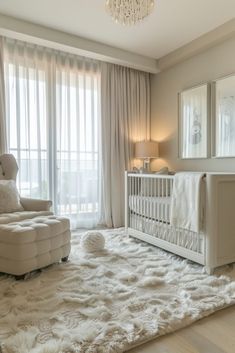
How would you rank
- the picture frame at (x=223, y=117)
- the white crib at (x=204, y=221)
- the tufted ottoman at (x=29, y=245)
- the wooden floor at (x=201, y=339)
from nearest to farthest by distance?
the wooden floor at (x=201, y=339) < the tufted ottoman at (x=29, y=245) < the white crib at (x=204, y=221) < the picture frame at (x=223, y=117)

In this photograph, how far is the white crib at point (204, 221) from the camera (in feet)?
6.84

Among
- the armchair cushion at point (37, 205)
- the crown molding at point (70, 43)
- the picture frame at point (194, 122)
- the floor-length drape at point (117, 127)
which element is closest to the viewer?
the armchair cushion at point (37, 205)

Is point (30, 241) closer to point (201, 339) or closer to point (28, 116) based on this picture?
point (201, 339)

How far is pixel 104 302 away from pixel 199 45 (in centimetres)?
314

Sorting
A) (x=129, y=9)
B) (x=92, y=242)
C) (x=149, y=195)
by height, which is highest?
(x=129, y=9)

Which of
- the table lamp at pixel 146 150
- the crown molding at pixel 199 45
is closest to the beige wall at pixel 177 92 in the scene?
the crown molding at pixel 199 45

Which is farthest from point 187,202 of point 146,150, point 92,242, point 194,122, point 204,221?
point 146,150

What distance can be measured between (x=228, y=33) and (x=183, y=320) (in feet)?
9.75

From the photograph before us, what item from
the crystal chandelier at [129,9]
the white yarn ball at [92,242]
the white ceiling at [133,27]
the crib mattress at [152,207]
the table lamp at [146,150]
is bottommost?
the white yarn ball at [92,242]

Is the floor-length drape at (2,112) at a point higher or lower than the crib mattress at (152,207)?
higher

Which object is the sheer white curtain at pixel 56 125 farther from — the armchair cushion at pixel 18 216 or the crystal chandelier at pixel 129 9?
the crystal chandelier at pixel 129 9

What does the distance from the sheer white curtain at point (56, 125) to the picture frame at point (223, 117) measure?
5.33 ft

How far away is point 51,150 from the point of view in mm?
3447

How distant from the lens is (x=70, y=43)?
10.6ft
